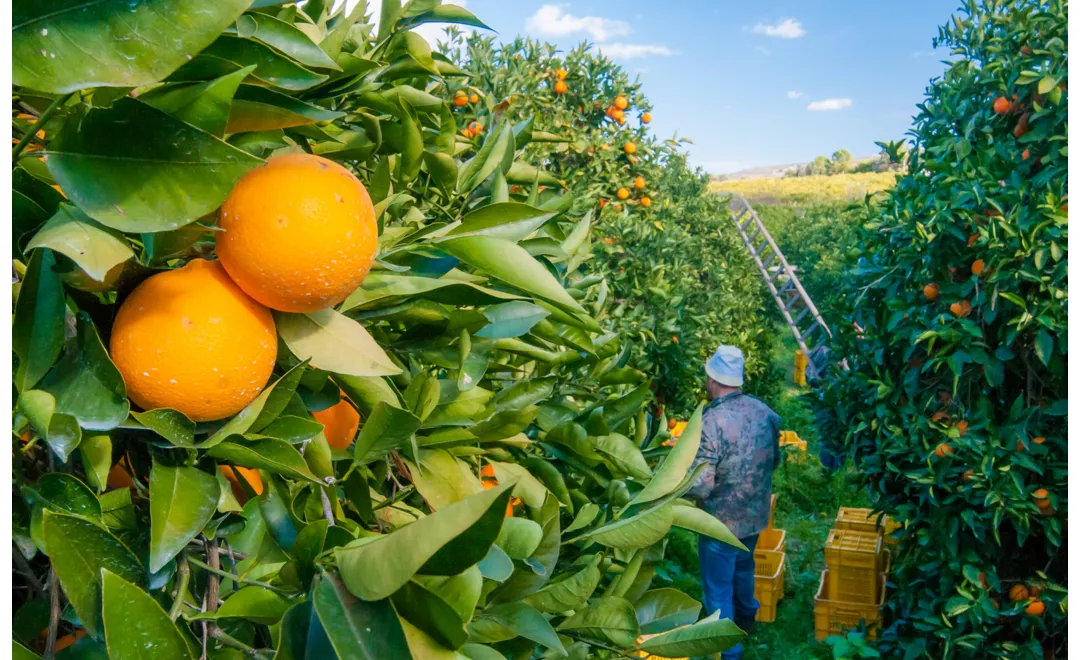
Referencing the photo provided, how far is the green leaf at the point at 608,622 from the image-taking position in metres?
0.65

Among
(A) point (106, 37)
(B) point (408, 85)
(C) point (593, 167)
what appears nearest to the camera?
(A) point (106, 37)

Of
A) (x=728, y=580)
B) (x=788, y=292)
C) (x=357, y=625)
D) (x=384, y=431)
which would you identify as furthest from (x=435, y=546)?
(x=788, y=292)

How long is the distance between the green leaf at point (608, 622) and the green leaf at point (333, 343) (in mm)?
303

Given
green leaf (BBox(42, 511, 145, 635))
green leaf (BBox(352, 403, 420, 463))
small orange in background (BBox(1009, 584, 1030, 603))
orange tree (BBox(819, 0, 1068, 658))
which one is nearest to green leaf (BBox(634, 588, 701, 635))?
green leaf (BBox(352, 403, 420, 463))

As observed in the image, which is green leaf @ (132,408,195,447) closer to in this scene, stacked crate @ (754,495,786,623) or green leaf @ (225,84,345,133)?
green leaf @ (225,84,345,133)

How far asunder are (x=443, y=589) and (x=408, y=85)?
0.46 m

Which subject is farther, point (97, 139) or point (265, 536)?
point (265, 536)

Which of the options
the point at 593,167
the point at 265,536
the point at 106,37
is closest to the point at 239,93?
the point at 106,37

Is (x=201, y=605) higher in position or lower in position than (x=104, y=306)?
lower

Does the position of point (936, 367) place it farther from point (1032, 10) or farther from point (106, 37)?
point (106, 37)

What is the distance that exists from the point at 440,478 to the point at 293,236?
0.22 m

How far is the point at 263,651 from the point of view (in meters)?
0.41

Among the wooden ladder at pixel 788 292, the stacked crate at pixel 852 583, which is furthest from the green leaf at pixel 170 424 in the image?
the wooden ladder at pixel 788 292

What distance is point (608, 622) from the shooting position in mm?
654
